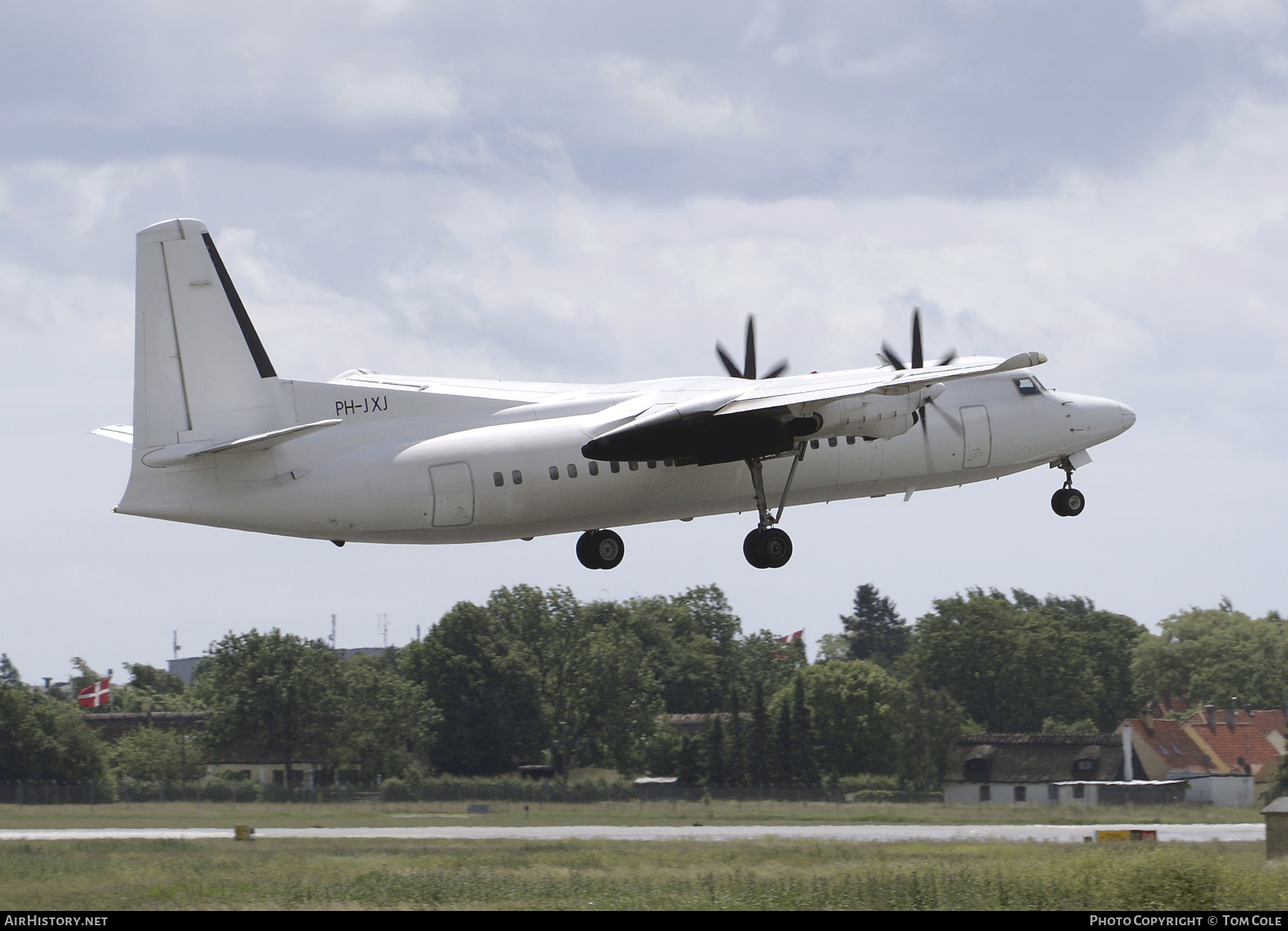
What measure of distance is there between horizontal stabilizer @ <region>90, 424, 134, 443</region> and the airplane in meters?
0.10

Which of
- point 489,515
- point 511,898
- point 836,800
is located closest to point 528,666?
point 836,800

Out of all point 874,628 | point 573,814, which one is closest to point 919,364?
point 573,814

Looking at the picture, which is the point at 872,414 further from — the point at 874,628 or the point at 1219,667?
the point at 874,628

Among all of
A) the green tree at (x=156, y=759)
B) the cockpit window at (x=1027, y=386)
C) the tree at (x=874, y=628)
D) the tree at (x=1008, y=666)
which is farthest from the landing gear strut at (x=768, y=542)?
the tree at (x=874, y=628)

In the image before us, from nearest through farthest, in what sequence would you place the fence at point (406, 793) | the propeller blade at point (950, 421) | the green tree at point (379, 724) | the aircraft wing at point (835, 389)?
1. the aircraft wing at point (835, 389)
2. the propeller blade at point (950, 421)
3. the fence at point (406, 793)
4. the green tree at point (379, 724)

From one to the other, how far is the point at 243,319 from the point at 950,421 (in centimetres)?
1449

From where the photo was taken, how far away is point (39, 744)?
74875 millimetres

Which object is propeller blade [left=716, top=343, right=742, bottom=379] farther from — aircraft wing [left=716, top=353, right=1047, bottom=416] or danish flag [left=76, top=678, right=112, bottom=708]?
danish flag [left=76, top=678, right=112, bottom=708]

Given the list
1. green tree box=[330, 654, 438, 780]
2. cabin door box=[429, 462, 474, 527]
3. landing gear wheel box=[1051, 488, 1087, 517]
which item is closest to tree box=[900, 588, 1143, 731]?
green tree box=[330, 654, 438, 780]

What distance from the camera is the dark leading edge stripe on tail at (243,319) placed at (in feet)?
86.6

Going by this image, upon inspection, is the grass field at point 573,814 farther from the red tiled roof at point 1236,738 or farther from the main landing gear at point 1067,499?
the main landing gear at point 1067,499

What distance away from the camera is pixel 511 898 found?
110 feet

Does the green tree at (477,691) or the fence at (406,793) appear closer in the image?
the fence at (406,793)

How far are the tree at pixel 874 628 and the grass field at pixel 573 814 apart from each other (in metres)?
88.8
